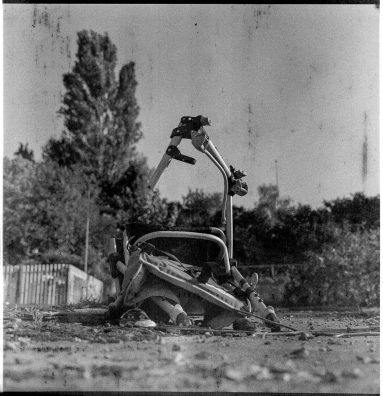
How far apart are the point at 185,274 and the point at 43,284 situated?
7.95 metres

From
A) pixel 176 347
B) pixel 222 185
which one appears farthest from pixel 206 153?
pixel 176 347

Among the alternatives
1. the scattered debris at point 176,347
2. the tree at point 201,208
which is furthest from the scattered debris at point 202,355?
the tree at point 201,208

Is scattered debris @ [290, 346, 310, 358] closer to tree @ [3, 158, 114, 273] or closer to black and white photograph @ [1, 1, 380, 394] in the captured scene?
black and white photograph @ [1, 1, 380, 394]

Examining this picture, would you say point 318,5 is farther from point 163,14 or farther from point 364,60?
point 163,14

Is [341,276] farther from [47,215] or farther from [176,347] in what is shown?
[47,215]

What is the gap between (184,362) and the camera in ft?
8.49

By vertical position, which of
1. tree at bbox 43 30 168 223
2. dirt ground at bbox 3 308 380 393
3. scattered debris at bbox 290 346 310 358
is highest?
tree at bbox 43 30 168 223

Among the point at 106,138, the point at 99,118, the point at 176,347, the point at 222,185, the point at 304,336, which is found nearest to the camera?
the point at 176,347

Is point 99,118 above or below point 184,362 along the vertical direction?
Answer: above

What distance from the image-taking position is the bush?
24.2 feet

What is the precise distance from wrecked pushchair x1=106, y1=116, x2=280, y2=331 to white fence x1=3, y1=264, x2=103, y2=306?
6695 mm

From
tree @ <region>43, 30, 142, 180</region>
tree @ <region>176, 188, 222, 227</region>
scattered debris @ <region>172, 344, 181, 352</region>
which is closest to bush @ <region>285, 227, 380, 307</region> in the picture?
tree @ <region>176, 188, 222, 227</region>

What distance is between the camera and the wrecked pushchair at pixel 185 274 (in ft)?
11.6

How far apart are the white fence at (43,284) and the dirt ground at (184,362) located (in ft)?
24.1
